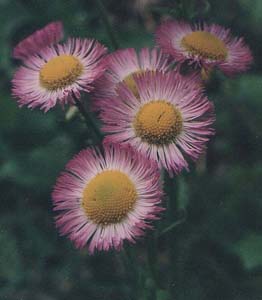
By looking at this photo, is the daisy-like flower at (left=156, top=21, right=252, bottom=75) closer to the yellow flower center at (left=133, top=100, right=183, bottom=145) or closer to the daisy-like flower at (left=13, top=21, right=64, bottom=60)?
the yellow flower center at (left=133, top=100, right=183, bottom=145)

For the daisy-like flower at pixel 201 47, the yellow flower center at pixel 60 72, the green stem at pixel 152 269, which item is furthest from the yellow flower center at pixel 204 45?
the green stem at pixel 152 269

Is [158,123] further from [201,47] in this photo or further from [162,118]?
[201,47]

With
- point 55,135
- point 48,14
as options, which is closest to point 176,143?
point 55,135

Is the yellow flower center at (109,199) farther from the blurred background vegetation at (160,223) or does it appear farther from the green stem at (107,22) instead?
the green stem at (107,22)

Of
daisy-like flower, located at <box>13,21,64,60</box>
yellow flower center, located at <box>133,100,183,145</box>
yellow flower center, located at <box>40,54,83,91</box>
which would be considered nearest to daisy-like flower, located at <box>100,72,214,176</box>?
yellow flower center, located at <box>133,100,183,145</box>

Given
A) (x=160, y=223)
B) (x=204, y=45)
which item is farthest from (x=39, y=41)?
(x=160, y=223)

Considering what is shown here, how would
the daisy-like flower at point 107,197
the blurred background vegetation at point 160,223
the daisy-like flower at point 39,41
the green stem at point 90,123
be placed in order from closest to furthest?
the daisy-like flower at point 107,197
the green stem at point 90,123
the daisy-like flower at point 39,41
the blurred background vegetation at point 160,223
